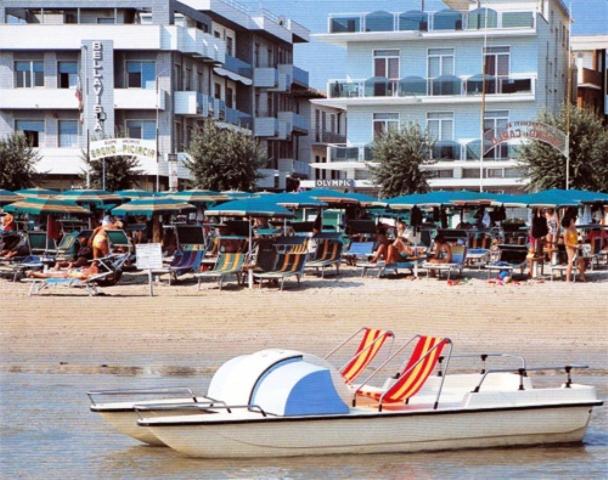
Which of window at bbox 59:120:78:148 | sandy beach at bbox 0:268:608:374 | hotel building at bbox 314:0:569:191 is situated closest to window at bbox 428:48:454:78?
hotel building at bbox 314:0:569:191

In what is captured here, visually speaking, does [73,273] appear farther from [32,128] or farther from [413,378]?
[32,128]

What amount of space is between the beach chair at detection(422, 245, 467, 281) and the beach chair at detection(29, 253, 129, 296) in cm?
647

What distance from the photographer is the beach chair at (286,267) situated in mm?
24672

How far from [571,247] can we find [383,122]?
3319 centimetres

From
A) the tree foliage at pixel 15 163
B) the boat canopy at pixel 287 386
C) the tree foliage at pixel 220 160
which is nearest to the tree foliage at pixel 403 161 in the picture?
the tree foliage at pixel 220 160

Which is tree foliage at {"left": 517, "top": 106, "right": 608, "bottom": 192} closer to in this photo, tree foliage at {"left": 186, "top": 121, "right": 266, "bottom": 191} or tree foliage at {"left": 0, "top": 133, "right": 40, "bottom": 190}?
tree foliage at {"left": 186, "top": 121, "right": 266, "bottom": 191}

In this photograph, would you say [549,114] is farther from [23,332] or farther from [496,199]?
[23,332]

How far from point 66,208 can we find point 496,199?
34.8 feet

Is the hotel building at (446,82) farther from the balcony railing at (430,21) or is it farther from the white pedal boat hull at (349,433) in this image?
the white pedal boat hull at (349,433)

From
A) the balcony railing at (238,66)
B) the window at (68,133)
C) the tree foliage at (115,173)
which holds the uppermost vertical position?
the balcony railing at (238,66)

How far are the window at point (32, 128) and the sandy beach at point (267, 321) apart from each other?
35154 millimetres

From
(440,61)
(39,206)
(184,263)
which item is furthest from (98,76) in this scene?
(184,263)

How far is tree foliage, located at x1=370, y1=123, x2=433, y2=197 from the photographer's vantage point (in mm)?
53406

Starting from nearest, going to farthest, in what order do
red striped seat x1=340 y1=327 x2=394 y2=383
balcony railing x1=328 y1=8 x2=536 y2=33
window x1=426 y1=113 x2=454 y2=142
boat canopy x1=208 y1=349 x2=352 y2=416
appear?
boat canopy x1=208 y1=349 x2=352 y2=416 → red striped seat x1=340 y1=327 x2=394 y2=383 → balcony railing x1=328 y1=8 x2=536 y2=33 → window x1=426 y1=113 x2=454 y2=142
